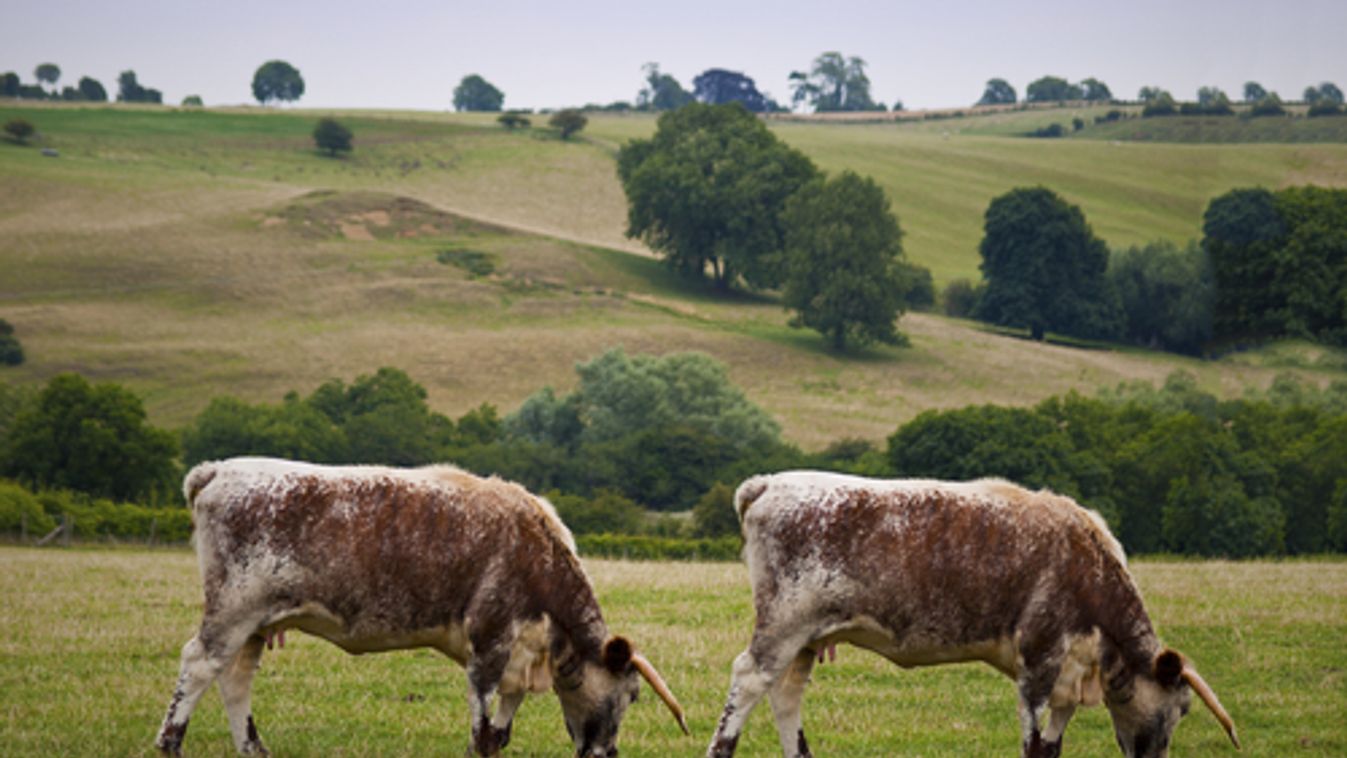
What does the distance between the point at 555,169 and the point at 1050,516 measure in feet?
462

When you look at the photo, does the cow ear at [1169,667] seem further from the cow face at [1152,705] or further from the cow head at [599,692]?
the cow head at [599,692]

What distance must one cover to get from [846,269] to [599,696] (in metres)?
95.3

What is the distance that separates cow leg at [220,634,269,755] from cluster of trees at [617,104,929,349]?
93.6 m

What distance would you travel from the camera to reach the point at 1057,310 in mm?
114375

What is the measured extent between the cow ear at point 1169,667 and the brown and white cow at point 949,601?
1 cm

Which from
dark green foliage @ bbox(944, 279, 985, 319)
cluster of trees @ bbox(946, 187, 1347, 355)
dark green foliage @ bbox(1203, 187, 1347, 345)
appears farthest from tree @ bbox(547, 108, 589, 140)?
dark green foliage @ bbox(1203, 187, 1347, 345)

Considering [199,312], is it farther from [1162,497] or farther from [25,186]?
[1162,497]

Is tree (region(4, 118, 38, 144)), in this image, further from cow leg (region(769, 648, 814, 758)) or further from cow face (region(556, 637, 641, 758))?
cow leg (region(769, 648, 814, 758))

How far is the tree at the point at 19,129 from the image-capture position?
135125mm

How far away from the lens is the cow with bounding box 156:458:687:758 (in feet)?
40.8

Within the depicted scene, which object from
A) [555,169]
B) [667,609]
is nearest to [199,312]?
[555,169]

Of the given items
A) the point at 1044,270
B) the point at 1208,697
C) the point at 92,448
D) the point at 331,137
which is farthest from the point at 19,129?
the point at 1208,697

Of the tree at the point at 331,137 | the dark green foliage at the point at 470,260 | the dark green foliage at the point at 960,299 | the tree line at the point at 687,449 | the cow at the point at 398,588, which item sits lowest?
the dark green foliage at the point at 960,299

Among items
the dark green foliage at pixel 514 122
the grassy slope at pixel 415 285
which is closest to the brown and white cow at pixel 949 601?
the grassy slope at pixel 415 285
